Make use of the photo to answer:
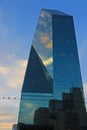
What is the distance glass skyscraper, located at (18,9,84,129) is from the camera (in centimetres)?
17600

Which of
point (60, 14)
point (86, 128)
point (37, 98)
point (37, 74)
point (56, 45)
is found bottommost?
point (86, 128)

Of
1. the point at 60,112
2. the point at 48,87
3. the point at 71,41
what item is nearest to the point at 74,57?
the point at 71,41

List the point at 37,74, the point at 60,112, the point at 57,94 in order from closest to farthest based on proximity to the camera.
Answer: the point at 60,112 → the point at 57,94 → the point at 37,74

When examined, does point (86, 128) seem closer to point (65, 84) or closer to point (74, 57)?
point (65, 84)

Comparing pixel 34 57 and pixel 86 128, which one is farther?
pixel 34 57

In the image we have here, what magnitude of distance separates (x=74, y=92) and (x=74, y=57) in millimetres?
19318

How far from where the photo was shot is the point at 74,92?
180375 mm

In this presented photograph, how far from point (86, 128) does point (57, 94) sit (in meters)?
A: 23.6

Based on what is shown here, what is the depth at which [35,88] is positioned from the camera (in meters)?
180

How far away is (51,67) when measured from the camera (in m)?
177

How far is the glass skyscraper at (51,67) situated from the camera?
17600 cm

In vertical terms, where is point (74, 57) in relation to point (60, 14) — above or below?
below

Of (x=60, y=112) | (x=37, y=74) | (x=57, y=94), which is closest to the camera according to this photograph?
(x=60, y=112)

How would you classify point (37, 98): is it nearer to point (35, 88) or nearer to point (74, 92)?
point (35, 88)
